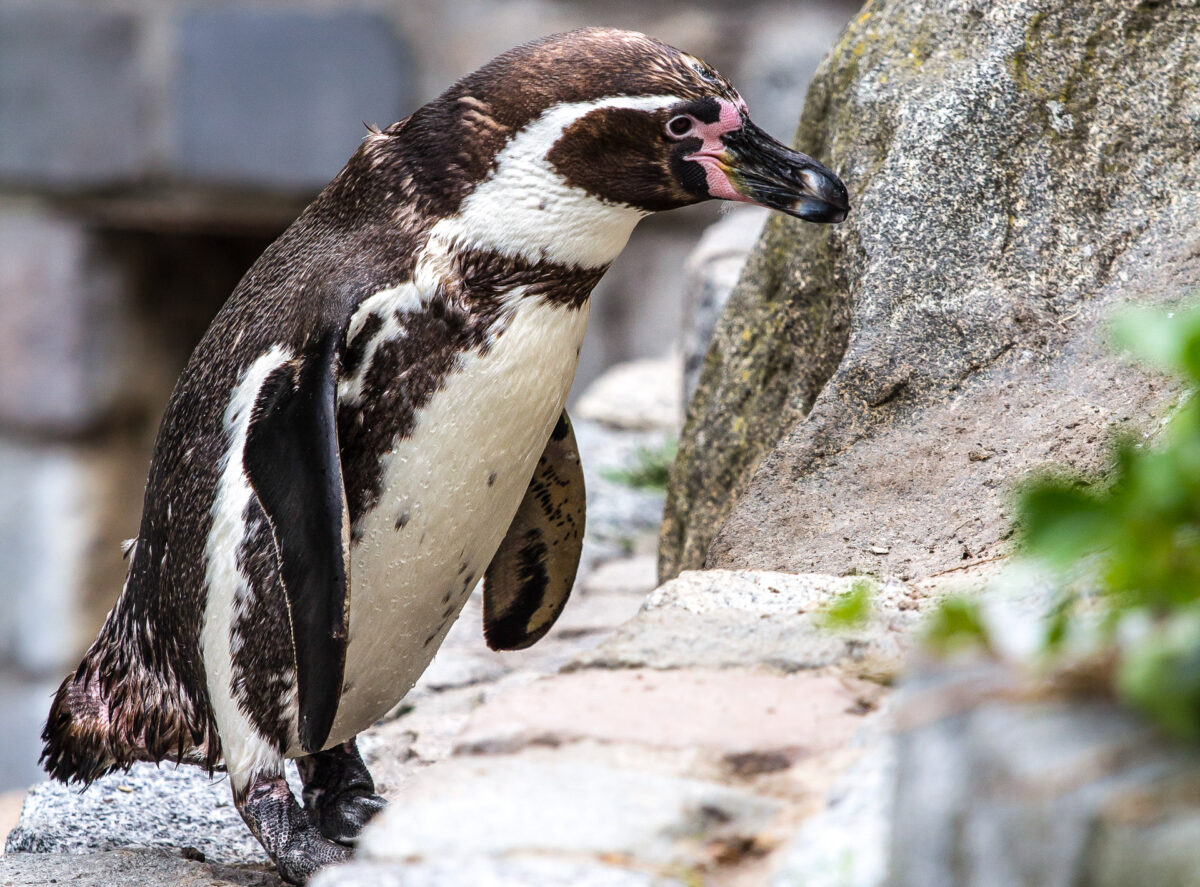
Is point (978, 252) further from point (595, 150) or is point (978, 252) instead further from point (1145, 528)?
point (1145, 528)

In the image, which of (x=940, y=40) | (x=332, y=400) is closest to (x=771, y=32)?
(x=940, y=40)

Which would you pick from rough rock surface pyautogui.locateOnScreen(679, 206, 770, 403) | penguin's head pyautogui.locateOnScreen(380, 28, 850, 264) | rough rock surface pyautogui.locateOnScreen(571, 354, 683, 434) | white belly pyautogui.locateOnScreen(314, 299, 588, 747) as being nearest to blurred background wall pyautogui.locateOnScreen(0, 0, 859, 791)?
rough rock surface pyautogui.locateOnScreen(571, 354, 683, 434)

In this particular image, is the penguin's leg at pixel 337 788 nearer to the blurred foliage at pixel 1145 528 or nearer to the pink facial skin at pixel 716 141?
the pink facial skin at pixel 716 141

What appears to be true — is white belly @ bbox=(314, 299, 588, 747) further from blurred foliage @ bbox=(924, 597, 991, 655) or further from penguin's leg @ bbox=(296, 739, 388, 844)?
blurred foliage @ bbox=(924, 597, 991, 655)

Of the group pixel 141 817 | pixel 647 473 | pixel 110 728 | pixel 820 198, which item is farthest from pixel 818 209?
pixel 647 473

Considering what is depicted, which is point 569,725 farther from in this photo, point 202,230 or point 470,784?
point 202,230

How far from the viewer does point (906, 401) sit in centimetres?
197

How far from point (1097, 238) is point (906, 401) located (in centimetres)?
34

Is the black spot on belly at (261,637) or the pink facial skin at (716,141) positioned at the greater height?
the pink facial skin at (716,141)

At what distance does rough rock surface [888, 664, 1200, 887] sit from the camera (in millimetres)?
650

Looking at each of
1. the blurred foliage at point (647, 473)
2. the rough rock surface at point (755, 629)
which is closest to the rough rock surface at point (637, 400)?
the blurred foliage at point (647, 473)

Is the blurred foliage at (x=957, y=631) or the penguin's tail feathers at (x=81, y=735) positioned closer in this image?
the blurred foliage at (x=957, y=631)

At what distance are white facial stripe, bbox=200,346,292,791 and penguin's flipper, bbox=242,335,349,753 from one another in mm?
62

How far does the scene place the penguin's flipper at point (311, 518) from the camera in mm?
1646
